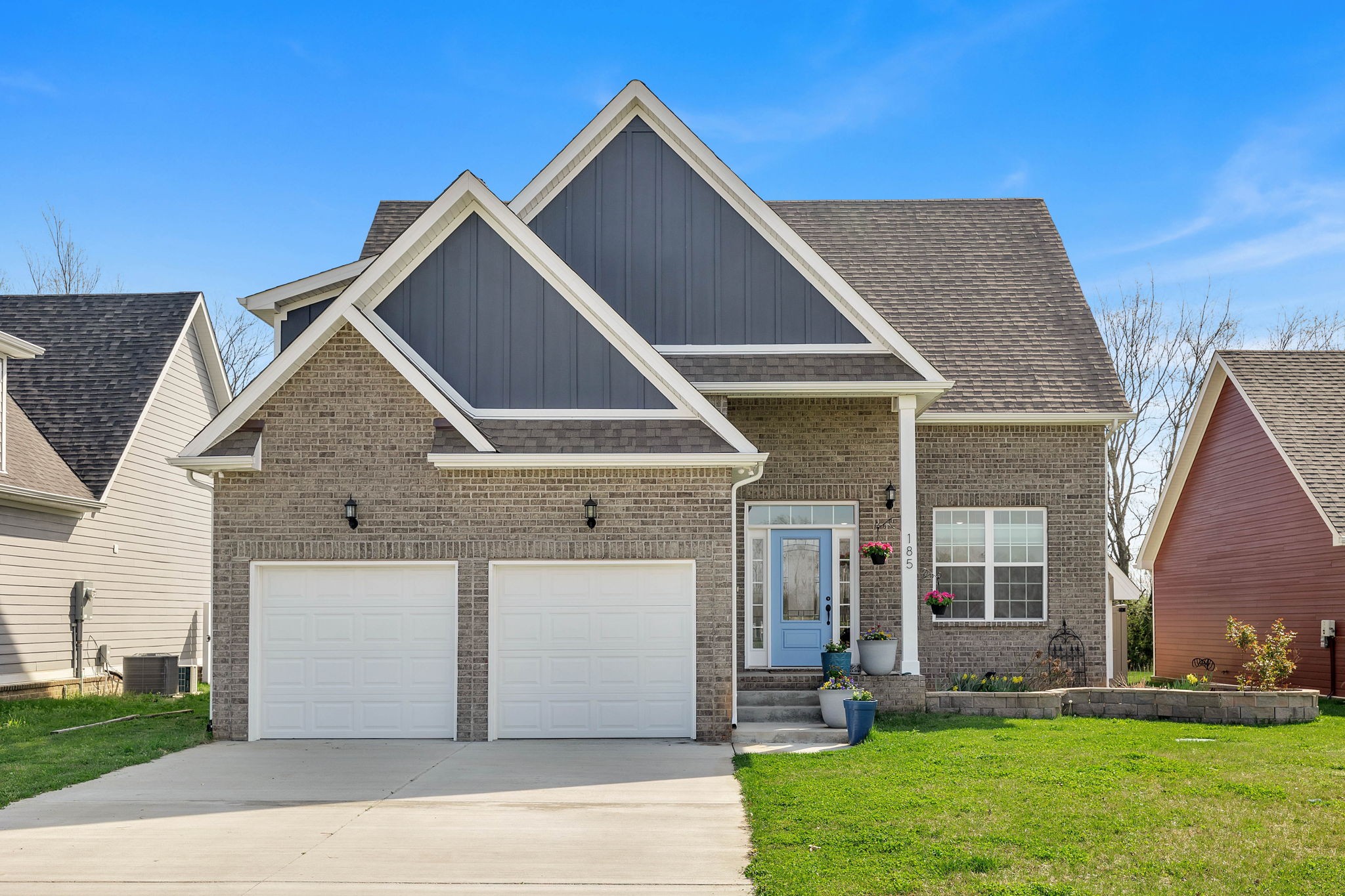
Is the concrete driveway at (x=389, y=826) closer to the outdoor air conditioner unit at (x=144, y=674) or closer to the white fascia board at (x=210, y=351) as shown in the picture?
the outdoor air conditioner unit at (x=144, y=674)

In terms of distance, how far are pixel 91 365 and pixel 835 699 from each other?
16.4 m

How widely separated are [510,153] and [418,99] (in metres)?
2.49

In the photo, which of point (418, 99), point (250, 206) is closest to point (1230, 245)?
point (418, 99)

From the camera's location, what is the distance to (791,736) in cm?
1377

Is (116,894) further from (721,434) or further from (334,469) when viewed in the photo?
(721,434)

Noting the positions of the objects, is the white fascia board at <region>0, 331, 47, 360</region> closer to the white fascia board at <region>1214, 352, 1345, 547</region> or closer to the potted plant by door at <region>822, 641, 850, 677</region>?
the potted plant by door at <region>822, 641, 850, 677</region>

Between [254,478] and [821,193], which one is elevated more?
[821,193]

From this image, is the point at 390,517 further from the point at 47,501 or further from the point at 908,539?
the point at 47,501

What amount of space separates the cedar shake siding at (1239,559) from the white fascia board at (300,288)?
54.1 ft

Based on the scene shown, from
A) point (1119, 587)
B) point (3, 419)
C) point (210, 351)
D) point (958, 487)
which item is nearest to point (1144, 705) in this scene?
point (1119, 587)

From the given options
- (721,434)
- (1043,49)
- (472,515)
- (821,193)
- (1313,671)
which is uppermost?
(1043,49)

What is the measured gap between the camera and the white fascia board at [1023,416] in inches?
704

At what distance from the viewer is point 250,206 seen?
3353 cm

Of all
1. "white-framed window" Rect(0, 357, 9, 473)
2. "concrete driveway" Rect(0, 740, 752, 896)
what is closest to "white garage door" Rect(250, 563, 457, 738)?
"concrete driveway" Rect(0, 740, 752, 896)
